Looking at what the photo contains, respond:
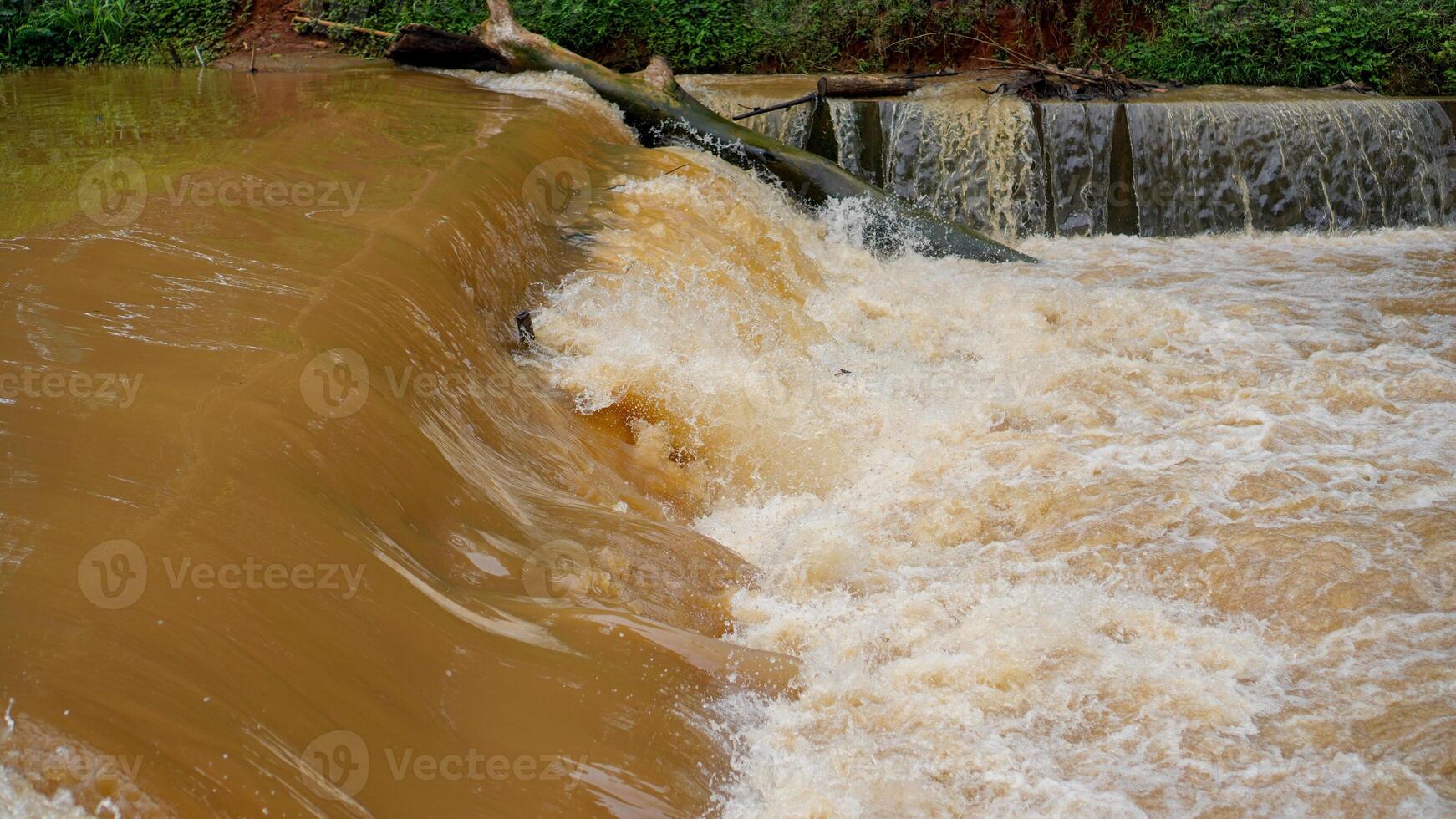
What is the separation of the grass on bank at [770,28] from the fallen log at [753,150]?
384 centimetres

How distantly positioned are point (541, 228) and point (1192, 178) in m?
6.36

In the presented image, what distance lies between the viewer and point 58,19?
519 inches

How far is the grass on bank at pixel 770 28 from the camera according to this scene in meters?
12.5

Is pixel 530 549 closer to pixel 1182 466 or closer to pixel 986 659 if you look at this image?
pixel 986 659

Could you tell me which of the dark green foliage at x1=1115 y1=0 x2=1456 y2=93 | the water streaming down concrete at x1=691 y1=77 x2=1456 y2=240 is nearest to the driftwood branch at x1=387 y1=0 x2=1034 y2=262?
the water streaming down concrete at x1=691 y1=77 x2=1456 y2=240

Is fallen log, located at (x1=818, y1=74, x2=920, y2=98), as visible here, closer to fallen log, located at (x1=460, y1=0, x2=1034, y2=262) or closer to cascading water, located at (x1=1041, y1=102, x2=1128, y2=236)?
cascading water, located at (x1=1041, y1=102, x2=1128, y2=236)

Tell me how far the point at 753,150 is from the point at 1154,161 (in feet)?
12.6

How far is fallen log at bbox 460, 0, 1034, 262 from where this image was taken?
27.8 ft

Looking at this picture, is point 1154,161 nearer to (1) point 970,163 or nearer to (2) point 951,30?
(1) point 970,163

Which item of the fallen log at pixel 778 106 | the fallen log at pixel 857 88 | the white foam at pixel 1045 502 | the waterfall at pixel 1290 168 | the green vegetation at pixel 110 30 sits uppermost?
the green vegetation at pixel 110 30

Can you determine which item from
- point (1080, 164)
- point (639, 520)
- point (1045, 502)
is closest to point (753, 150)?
point (1080, 164)

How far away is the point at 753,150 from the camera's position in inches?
342

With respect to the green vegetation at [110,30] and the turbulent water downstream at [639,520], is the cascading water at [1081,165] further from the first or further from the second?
the green vegetation at [110,30]

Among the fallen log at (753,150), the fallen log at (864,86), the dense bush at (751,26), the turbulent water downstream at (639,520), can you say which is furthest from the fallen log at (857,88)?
the turbulent water downstream at (639,520)
